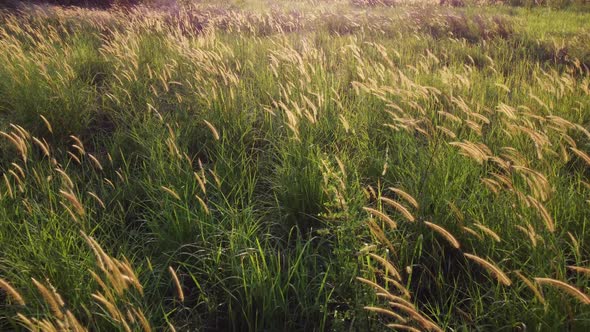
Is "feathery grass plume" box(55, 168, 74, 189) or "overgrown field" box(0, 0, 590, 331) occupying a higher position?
"feathery grass plume" box(55, 168, 74, 189)

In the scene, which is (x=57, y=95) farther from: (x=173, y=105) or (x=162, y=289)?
(x=162, y=289)

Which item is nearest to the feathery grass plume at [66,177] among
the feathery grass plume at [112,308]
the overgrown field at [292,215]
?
the overgrown field at [292,215]

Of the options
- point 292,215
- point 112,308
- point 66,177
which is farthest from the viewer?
point 292,215

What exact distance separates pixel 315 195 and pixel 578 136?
2231mm

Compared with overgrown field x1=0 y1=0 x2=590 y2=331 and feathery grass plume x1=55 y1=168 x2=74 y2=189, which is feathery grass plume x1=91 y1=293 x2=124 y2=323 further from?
feathery grass plume x1=55 y1=168 x2=74 y2=189

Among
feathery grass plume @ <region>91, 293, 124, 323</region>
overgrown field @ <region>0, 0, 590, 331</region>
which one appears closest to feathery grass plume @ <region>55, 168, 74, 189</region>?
overgrown field @ <region>0, 0, 590, 331</region>

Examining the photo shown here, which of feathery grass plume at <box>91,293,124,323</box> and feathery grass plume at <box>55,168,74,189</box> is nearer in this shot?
feathery grass plume at <box>91,293,124,323</box>

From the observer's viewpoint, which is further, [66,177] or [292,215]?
[292,215]

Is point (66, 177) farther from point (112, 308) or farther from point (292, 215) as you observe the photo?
point (292, 215)

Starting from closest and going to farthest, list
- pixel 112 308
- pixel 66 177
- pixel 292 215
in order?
pixel 112 308
pixel 66 177
pixel 292 215

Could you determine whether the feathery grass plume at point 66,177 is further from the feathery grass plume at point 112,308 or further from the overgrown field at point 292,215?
the feathery grass plume at point 112,308

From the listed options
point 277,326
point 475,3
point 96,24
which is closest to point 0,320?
point 277,326

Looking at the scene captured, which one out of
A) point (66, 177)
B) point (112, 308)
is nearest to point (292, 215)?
point (66, 177)

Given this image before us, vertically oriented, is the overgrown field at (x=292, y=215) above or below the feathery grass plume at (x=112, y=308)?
below
